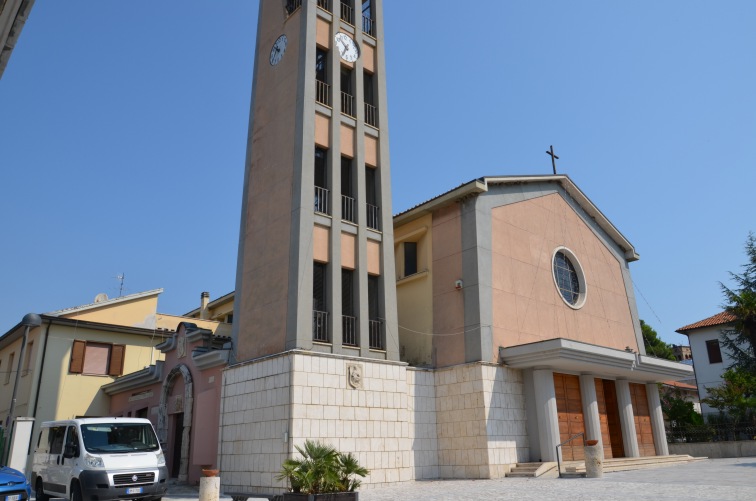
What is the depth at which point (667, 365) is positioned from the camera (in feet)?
76.0

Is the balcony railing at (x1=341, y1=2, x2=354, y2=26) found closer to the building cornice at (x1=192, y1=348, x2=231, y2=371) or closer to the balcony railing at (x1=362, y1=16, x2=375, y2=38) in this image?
the balcony railing at (x1=362, y1=16, x2=375, y2=38)

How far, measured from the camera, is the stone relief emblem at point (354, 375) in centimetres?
1686

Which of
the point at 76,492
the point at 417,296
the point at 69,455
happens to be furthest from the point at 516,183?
the point at 76,492

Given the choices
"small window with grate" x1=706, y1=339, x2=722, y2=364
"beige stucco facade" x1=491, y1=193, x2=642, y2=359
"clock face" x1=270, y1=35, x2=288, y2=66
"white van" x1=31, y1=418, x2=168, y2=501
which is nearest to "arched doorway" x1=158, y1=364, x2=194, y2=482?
"white van" x1=31, y1=418, x2=168, y2=501

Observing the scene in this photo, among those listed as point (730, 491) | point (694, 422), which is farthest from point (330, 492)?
point (694, 422)

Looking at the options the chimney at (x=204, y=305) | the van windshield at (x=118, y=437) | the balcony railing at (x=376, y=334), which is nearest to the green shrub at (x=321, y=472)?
the van windshield at (x=118, y=437)

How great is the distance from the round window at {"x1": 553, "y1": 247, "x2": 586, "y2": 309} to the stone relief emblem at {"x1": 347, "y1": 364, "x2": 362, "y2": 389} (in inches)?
376

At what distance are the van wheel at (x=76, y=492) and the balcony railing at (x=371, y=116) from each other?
13.7 metres

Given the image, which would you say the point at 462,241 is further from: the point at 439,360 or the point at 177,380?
the point at 177,380

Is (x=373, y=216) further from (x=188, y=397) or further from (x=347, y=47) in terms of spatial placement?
(x=188, y=397)

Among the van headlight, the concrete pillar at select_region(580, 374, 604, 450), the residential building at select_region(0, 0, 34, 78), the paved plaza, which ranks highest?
the residential building at select_region(0, 0, 34, 78)

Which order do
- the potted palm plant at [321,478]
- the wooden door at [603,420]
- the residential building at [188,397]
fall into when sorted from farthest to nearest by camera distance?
the wooden door at [603,420]
the residential building at [188,397]
the potted palm plant at [321,478]

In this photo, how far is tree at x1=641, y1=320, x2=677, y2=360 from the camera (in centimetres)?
4794

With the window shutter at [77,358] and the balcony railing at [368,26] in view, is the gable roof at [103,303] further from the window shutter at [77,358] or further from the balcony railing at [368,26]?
the balcony railing at [368,26]
